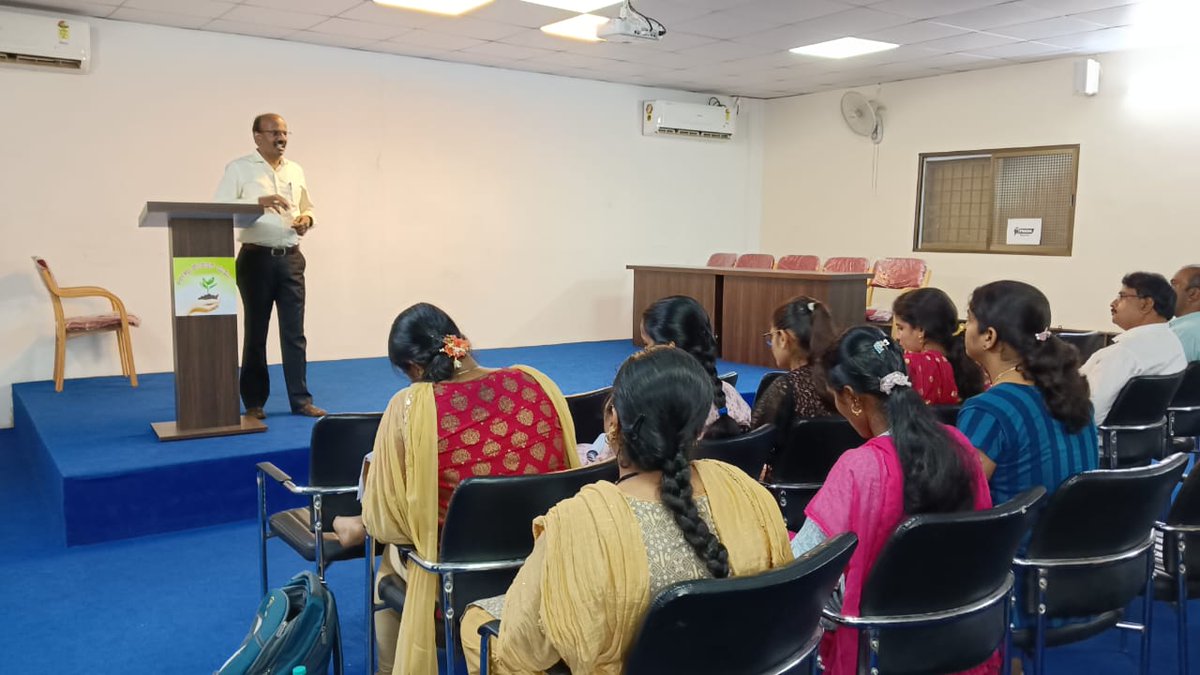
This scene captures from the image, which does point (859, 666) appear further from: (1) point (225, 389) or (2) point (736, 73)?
(2) point (736, 73)

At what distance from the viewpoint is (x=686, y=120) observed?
8.39 m

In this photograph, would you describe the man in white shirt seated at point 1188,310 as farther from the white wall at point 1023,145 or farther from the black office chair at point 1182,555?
the white wall at point 1023,145

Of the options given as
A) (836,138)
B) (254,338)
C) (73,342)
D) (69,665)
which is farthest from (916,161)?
(69,665)

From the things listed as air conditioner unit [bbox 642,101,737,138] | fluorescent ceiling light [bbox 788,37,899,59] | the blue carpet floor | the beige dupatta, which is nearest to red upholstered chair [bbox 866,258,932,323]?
fluorescent ceiling light [bbox 788,37,899,59]

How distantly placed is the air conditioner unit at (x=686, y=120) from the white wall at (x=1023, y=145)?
743 mm

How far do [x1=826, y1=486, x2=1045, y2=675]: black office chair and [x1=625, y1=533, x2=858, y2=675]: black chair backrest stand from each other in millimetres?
240

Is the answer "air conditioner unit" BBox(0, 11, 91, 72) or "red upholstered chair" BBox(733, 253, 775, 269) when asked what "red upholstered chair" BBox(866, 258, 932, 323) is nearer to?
"red upholstered chair" BBox(733, 253, 775, 269)

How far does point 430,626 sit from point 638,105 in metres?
7.05

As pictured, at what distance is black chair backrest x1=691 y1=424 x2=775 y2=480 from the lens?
7.00 ft

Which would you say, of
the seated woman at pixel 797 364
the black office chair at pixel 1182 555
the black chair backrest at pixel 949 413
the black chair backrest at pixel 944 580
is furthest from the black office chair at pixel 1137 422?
the black chair backrest at pixel 944 580

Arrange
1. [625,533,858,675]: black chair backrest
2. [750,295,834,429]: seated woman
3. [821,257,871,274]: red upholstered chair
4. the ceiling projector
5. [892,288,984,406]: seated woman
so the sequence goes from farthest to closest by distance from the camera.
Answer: [821,257,871,274]: red upholstered chair → the ceiling projector → [892,288,984,406]: seated woman → [750,295,834,429]: seated woman → [625,533,858,675]: black chair backrest

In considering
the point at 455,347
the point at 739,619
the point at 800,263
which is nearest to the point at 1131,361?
the point at 455,347

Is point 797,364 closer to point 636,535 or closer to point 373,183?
A: point 636,535

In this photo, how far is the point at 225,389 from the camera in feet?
12.9
